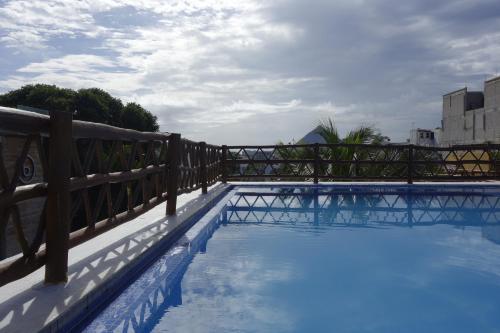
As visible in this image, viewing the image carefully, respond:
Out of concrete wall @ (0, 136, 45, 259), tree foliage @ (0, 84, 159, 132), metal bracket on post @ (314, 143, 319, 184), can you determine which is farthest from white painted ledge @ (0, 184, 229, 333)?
tree foliage @ (0, 84, 159, 132)

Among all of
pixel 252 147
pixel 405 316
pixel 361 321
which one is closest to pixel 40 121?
pixel 361 321

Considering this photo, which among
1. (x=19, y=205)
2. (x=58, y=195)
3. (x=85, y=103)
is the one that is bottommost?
(x=19, y=205)

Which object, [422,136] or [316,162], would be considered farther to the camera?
[422,136]

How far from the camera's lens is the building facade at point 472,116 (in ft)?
149

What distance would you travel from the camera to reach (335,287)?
407 centimetres

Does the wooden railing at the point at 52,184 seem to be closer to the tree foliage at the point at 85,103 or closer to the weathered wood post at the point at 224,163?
the weathered wood post at the point at 224,163

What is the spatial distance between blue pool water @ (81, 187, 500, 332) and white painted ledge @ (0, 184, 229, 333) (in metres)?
0.23

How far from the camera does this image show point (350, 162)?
40.8 feet

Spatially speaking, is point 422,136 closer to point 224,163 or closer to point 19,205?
point 224,163

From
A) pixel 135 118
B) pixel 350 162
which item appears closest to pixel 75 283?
pixel 350 162

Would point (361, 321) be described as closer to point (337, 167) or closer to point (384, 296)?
point (384, 296)

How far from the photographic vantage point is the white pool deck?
2.54 m

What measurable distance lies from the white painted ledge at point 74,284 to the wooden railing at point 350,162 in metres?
7.47

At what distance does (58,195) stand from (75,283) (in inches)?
26.2
